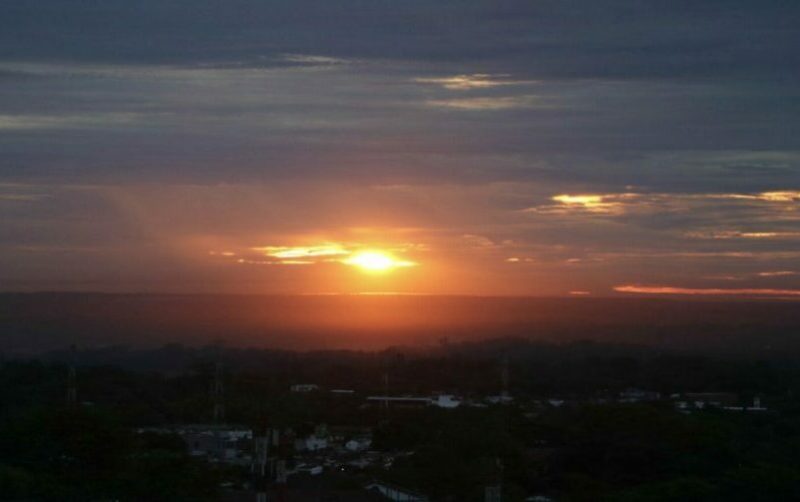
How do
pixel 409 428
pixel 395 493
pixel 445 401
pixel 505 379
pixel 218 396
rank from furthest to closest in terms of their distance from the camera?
pixel 505 379 → pixel 445 401 → pixel 218 396 → pixel 409 428 → pixel 395 493

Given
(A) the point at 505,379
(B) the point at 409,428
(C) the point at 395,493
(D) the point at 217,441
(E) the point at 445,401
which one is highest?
(A) the point at 505,379

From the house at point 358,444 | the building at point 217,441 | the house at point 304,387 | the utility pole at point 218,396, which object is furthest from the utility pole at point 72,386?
the house at point 304,387

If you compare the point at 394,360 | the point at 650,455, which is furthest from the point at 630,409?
the point at 394,360

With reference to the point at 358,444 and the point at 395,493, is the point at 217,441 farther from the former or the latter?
the point at 395,493

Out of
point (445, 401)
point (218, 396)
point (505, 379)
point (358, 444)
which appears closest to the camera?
point (358, 444)

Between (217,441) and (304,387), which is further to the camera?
(304,387)

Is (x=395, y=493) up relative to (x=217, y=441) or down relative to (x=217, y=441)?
down

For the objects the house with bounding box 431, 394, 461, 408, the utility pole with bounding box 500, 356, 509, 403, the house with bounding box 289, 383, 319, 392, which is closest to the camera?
the house with bounding box 431, 394, 461, 408

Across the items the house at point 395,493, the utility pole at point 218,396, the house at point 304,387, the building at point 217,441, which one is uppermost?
the house at point 304,387

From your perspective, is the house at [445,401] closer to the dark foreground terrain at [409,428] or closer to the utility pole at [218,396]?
the dark foreground terrain at [409,428]

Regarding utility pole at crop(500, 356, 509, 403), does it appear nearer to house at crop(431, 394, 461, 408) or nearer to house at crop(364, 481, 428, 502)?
house at crop(431, 394, 461, 408)

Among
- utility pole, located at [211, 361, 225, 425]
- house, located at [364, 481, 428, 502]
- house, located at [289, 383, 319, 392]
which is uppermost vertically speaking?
house, located at [289, 383, 319, 392]

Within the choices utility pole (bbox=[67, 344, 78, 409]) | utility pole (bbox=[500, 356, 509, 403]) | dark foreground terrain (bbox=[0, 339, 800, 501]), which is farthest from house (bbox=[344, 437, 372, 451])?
utility pole (bbox=[500, 356, 509, 403])

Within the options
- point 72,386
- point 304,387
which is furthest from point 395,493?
point 304,387
